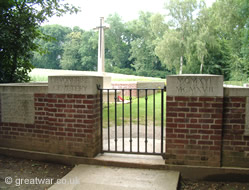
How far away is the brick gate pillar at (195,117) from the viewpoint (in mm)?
3195

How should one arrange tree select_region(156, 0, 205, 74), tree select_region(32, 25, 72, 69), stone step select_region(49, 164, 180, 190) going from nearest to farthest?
stone step select_region(49, 164, 180, 190), tree select_region(156, 0, 205, 74), tree select_region(32, 25, 72, 69)

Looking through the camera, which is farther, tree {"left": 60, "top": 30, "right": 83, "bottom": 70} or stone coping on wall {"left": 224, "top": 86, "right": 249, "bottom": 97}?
tree {"left": 60, "top": 30, "right": 83, "bottom": 70}

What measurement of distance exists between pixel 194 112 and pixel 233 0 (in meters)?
31.6

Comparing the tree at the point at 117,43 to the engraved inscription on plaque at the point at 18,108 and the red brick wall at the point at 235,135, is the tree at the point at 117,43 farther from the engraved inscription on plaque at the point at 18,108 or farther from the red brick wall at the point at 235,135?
the red brick wall at the point at 235,135

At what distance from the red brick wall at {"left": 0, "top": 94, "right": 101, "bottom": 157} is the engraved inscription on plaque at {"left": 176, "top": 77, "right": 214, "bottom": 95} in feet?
4.34

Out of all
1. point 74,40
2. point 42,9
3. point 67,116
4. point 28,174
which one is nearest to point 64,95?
point 67,116

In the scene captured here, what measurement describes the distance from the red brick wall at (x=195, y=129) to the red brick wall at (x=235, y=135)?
12cm

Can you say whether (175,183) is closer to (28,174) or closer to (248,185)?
(248,185)

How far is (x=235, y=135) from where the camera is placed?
3244 millimetres

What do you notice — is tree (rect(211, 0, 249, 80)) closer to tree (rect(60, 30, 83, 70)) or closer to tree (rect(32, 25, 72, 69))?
tree (rect(60, 30, 83, 70))

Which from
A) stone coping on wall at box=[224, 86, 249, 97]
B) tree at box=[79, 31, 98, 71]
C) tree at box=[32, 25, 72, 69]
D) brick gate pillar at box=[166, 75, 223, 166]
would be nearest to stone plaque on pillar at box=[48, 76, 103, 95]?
brick gate pillar at box=[166, 75, 223, 166]

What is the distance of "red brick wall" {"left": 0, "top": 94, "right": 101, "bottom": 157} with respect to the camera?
11.9 ft

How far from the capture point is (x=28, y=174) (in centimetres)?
349

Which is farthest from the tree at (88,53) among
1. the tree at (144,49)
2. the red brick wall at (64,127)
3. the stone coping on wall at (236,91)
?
the stone coping on wall at (236,91)
